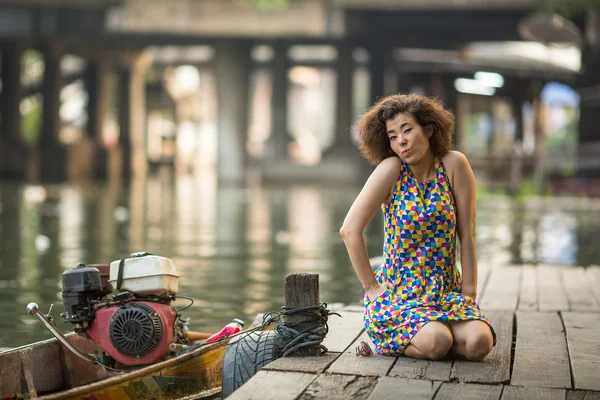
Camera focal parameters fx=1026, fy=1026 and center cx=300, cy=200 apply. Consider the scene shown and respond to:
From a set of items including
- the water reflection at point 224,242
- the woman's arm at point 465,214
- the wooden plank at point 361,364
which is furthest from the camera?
the water reflection at point 224,242

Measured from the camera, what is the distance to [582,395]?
3.97 meters

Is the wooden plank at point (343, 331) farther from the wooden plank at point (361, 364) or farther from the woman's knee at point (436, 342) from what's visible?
the woman's knee at point (436, 342)

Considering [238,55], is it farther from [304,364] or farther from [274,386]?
[274,386]

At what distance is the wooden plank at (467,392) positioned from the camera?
12.9ft

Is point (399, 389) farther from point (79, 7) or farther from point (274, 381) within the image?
point (79, 7)

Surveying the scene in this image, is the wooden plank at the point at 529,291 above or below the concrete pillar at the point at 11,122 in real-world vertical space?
below

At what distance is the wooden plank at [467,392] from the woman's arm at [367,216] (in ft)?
2.63

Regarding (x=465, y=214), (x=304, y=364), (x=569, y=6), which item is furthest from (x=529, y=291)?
(x=569, y=6)

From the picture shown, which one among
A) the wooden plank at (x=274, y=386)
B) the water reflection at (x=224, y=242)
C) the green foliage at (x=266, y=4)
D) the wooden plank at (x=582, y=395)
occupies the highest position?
the green foliage at (x=266, y=4)

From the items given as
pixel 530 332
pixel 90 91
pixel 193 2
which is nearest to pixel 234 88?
pixel 193 2

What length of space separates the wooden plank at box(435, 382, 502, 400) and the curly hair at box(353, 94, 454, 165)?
1247 millimetres

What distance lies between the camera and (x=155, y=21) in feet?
112

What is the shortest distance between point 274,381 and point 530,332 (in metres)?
1.90

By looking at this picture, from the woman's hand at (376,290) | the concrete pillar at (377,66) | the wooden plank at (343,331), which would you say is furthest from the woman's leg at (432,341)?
the concrete pillar at (377,66)
